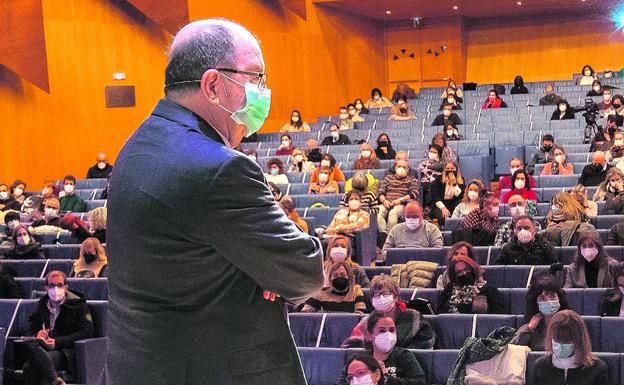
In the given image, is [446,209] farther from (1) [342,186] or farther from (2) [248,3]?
(2) [248,3]

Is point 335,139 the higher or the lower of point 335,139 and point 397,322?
the higher

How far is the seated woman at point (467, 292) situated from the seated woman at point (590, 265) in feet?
1.93

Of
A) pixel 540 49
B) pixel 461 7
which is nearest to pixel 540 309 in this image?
pixel 461 7

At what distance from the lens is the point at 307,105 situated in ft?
60.2

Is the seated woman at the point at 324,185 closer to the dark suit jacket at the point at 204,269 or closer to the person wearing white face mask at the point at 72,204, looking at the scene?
the person wearing white face mask at the point at 72,204

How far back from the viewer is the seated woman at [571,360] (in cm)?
467

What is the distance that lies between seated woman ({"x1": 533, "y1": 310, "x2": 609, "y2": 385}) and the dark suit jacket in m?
3.78

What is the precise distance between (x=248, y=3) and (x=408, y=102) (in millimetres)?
3227

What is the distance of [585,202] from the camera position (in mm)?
8031

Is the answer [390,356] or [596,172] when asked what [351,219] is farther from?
[390,356]

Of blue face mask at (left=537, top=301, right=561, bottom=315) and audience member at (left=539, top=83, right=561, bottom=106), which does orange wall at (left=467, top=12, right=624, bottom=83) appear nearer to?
audience member at (left=539, top=83, right=561, bottom=106)

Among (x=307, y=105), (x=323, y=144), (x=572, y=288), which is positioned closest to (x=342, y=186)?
(x=323, y=144)

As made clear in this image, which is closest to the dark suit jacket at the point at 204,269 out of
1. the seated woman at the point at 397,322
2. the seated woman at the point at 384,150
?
the seated woman at the point at 397,322

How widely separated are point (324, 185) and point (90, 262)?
3.24m
